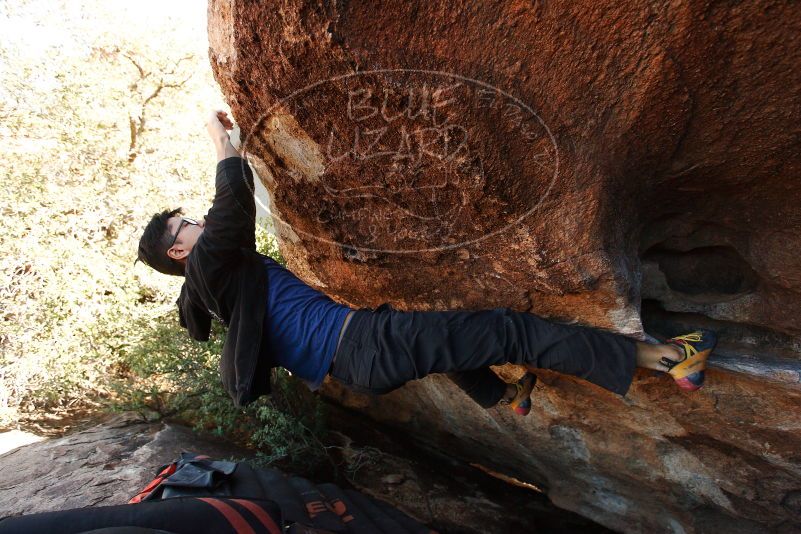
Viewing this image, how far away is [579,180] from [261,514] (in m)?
1.71

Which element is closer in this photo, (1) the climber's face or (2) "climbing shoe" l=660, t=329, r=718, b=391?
(2) "climbing shoe" l=660, t=329, r=718, b=391

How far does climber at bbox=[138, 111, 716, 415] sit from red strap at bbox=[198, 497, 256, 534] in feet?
1.64

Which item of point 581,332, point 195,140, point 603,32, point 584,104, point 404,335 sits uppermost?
point 195,140

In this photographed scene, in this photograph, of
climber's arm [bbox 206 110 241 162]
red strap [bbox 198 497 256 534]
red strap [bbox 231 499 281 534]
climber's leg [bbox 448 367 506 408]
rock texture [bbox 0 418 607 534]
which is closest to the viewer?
red strap [bbox 198 497 256 534]

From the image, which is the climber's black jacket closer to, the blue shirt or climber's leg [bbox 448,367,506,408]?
the blue shirt

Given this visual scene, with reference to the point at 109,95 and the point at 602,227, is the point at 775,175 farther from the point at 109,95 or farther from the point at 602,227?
the point at 109,95

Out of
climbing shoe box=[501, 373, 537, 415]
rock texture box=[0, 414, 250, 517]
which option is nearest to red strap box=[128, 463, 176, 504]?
rock texture box=[0, 414, 250, 517]

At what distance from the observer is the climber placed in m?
1.94

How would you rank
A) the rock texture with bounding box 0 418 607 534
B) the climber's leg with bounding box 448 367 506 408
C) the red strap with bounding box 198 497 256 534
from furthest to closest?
1. the rock texture with bounding box 0 418 607 534
2. the climber's leg with bounding box 448 367 506 408
3. the red strap with bounding box 198 497 256 534

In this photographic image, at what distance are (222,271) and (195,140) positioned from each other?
5410mm

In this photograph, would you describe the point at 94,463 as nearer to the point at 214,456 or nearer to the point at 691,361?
the point at 214,456

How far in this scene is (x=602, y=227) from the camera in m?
1.80

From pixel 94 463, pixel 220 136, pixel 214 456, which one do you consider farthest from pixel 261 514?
pixel 94 463

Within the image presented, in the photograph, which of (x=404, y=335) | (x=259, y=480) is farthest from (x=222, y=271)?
(x=259, y=480)
